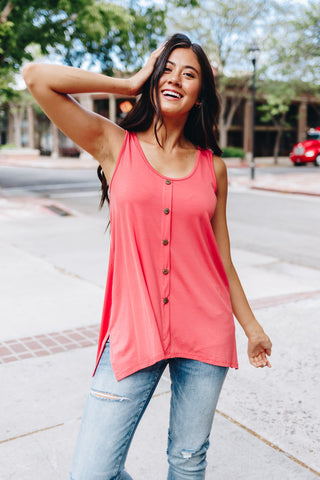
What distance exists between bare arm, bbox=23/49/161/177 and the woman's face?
0.07 metres

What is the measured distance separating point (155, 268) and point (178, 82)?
677mm

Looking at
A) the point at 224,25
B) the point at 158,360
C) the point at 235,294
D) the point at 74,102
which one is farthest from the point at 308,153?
the point at 158,360

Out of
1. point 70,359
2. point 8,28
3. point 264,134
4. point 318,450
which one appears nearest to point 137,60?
point 8,28

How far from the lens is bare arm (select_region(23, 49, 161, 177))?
186 cm

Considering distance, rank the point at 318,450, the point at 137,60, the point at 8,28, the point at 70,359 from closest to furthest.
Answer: the point at 318,450 → the point at 70,359 → the point at 8,28 → the point at 137,60

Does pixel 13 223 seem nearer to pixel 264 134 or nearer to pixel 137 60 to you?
pixel 137 60

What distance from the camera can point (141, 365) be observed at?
67.3 inches

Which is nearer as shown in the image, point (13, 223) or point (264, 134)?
point (13, 223)

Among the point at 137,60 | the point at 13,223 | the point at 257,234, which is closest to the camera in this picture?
the point at 257,234

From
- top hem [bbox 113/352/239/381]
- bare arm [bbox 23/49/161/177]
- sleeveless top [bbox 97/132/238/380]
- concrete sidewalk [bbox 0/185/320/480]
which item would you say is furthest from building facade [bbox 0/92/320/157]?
top hem [bbox 113/352/239/381]

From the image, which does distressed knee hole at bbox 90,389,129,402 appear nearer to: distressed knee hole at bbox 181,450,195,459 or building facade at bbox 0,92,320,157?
distressed knee hole at bbox 181,450,195,459

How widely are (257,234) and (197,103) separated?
330 inches

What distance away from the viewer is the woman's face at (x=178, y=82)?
1.91 meters

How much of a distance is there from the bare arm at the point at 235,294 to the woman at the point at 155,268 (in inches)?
2.8
